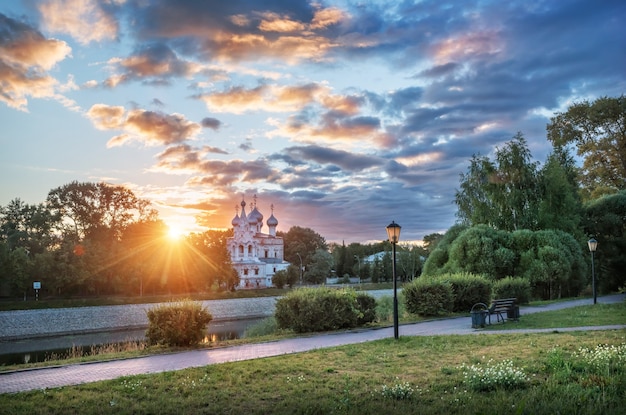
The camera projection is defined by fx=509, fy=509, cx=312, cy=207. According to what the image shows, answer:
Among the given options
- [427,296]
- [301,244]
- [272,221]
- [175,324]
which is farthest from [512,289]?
[301,244]

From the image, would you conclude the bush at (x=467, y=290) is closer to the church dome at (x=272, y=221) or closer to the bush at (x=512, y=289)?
the bush at (x=512, y=289)

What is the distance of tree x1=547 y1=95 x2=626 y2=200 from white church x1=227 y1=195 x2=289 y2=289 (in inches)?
1830

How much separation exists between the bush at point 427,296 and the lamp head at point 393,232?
6.67 meters

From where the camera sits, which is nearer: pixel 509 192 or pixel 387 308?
pixel 387 308

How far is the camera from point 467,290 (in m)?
21.9

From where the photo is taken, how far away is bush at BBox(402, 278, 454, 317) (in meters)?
20.2

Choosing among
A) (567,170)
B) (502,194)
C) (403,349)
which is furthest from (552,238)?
(403,349)

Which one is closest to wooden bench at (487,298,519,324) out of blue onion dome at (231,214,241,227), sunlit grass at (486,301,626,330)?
sunlit grass at (486,301,626,330)

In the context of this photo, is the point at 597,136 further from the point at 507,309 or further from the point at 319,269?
the point at 319,269

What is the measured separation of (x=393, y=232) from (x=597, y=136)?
36066mm

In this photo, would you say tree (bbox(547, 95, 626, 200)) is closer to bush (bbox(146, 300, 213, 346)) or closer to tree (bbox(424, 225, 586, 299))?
tree (bbox(424, 225, 586, 299))

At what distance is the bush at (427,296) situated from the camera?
20203mm

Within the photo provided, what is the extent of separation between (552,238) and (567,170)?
12069 millimetres

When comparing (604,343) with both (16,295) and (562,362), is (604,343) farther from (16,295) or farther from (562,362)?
(16,295)
